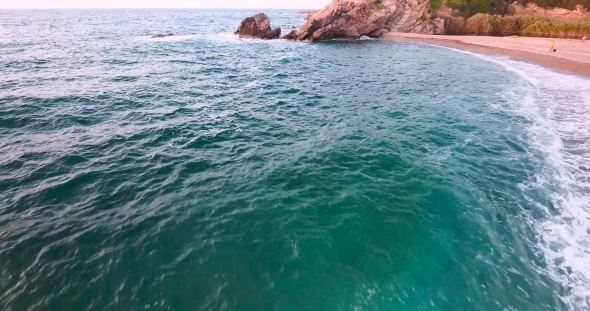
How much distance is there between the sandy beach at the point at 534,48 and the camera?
42844 millimetres

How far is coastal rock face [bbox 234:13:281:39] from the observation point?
255 ft

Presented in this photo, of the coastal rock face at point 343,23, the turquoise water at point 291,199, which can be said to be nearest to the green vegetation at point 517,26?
the coastal rock face at point 343,23

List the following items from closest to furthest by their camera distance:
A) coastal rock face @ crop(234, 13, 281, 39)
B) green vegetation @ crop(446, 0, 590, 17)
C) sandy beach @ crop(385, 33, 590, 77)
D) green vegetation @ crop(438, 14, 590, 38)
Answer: sandy beach @ crop(385, 33, 590, 77) < green vegetation @ crop(438, 14, 590, 38) < coastal rock face @ crop(234, 13, 281, 39) < green vegetation @ crop(446, 0, 590, 17)

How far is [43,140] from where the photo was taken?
20125mm

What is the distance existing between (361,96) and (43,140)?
26.6m

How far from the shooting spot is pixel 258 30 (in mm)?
78125

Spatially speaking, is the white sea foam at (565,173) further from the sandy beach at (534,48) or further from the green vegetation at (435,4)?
the green vegetation at (435,4)

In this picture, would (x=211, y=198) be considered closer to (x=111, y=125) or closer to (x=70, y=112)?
(x=111, y=125)

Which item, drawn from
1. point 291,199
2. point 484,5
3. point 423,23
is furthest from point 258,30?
point 291,199

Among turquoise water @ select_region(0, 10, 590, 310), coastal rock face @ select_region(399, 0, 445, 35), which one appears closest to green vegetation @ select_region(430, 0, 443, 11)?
coastal rock face @ select_region(399, 0, 445, 35)

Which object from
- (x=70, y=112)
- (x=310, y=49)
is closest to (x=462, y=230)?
(x=70, y=112)

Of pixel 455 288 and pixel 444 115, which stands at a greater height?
pixel 444 115

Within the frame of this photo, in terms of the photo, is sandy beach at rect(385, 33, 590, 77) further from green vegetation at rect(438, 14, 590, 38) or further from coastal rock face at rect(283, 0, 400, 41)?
coastal rock face at rect(283, 0, 400, 41)

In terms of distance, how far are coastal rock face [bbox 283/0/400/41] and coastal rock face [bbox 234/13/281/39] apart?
4.41 m
